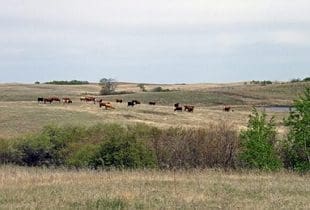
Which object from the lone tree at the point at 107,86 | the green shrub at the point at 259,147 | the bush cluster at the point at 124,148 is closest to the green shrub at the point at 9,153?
the bush cluster at the point at 124,148

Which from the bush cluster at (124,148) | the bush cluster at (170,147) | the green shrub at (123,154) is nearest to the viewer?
the bush cluster at (170,147)

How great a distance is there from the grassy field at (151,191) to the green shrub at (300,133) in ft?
20.3

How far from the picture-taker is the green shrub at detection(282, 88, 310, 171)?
29297 mm

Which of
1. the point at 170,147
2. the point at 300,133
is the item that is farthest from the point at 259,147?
the point at 170,147

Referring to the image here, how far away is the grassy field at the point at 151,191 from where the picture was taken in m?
15.2

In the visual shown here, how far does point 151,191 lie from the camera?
1805cm

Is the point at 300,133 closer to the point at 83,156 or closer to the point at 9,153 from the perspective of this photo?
the point at 83,156

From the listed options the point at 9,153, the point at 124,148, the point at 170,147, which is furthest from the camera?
the point at 9,153

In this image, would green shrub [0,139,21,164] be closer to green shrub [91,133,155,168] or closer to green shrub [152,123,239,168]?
green shrub [91,133,155,168]

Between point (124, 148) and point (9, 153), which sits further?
point (9, 153)

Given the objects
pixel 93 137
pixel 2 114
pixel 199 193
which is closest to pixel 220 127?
pixel 93 137

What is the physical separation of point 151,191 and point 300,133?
1340 centimetres

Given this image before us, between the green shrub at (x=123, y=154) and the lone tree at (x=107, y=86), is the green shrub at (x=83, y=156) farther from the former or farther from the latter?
the lone tree at (x=107, y=86)

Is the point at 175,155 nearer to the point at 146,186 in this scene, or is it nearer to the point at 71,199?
the point at 146,186
